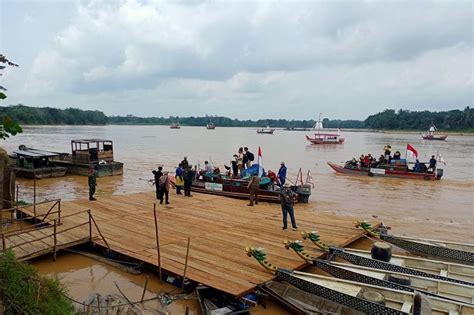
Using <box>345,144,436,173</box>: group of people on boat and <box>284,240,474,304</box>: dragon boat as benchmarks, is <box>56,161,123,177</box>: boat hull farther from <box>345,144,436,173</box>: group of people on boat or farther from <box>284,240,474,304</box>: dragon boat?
<box>284,240,474,304</box>: dragon boat

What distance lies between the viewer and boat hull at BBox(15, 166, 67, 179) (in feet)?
87.7

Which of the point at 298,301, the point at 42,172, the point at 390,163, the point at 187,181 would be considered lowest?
the point at 42,172

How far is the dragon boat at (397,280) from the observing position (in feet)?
23.2

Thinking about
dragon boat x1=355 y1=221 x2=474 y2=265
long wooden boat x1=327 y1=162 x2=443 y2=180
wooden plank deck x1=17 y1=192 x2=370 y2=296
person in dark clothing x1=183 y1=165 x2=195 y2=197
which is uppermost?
person in dark clothing x1=183 y1=165 x2=195 y2=197

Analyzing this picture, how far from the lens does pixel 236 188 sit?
18078 mm

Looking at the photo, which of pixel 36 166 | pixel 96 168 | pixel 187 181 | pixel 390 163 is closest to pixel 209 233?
pixel 187 181

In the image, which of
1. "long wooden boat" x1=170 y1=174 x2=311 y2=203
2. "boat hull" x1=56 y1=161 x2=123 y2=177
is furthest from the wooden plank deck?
"boat hull" x1=56 y1=161 x2=123 y2=177

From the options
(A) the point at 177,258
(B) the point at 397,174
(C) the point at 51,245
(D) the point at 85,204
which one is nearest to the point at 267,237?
(A) the point at 177,258

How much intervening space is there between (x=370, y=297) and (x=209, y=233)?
16.7 ft

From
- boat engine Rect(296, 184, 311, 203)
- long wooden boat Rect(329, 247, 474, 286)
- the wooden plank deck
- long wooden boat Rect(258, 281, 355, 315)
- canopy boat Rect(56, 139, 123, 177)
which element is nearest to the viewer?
long wooden boat Rect(258, 281, 355, 315)

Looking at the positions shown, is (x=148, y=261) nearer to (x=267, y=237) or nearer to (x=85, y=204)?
(x=267, y=237)

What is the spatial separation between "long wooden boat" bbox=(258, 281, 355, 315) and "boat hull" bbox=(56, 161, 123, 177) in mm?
22735

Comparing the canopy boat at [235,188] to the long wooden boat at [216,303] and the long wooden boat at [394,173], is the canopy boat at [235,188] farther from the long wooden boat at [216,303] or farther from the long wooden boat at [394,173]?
the long wooden boat at [394,173]

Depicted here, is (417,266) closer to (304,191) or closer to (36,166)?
(304,191)
